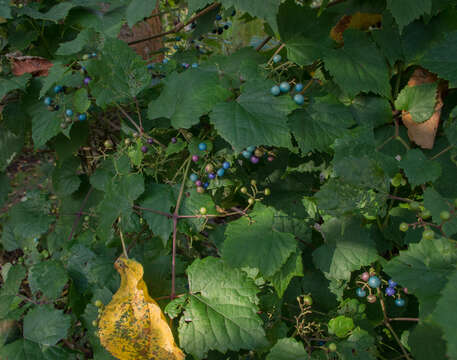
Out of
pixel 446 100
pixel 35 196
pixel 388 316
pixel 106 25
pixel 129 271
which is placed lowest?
pixel 388 316

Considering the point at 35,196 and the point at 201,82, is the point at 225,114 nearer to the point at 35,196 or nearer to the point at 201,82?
the point at 201,82

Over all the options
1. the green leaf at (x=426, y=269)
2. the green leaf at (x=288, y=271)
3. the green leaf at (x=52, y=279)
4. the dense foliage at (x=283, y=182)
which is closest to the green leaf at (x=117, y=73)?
the dense foliage at (x=283, y=182)

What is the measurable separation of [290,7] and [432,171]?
74cm

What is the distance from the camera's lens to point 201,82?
46.1 inches

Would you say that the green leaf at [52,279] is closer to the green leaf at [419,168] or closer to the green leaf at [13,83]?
the green leaf at [13,83]

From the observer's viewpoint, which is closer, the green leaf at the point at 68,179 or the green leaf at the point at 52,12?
the green leaf at the point at 52,12

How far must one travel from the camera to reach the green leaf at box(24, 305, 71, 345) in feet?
4.58

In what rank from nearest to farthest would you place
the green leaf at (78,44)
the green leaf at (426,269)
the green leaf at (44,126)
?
1. the green leaf at (426,269)
2. the green leaf at (78,44)
3. the green leaf at (44,126)

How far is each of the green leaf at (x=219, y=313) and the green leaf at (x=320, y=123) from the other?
0.48m

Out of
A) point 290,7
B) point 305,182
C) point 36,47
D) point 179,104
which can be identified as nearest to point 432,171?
point 305,182

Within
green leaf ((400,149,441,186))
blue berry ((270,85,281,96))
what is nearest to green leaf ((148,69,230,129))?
blue berry ((270,85,281,96))

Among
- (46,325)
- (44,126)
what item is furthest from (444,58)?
(46,325)

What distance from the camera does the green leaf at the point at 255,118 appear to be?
0.99 metres

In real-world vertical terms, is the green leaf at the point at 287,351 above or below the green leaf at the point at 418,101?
below
